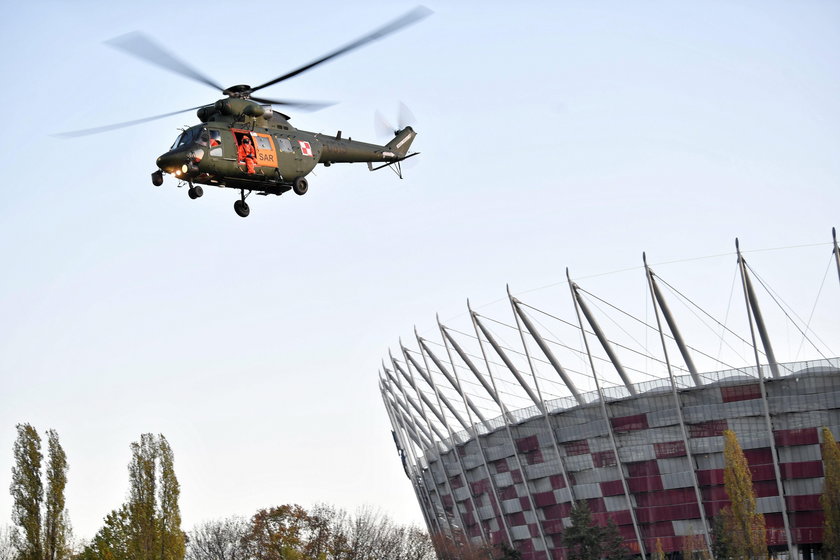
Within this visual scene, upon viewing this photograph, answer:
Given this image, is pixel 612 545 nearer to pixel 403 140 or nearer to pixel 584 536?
pixel 584 536

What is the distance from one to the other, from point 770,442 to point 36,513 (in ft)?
152

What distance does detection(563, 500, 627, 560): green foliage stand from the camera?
70438 mm

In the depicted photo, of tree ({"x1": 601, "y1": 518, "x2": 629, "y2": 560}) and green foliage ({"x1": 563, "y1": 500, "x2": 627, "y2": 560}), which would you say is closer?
green foliage ({"x1": 563, "y1": 500, "x2": 627, "y2": 560})

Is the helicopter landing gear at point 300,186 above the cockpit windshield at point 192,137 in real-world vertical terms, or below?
below

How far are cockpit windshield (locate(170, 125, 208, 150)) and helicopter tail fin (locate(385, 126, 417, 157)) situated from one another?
1718 cm

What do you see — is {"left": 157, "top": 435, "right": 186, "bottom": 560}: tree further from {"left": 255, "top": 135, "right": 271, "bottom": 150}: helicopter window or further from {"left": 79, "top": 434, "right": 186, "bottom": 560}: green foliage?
{"left": 255, "top": 135, "right": 271, "bottom": 150}: helicopter window

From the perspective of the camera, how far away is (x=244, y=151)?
45500 mm

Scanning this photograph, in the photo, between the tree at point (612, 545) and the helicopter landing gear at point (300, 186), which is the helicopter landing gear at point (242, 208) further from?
the tree at point (612, 545)

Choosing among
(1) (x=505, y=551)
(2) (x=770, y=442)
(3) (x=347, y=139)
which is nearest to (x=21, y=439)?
(3) (x=347, y=139)

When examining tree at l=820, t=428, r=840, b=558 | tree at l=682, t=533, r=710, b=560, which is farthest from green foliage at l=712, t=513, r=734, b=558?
tree at l=820, t=428, r=840, b=558

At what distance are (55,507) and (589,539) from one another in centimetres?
3335

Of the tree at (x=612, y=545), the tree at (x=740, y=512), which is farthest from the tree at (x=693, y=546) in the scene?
the tree at (x=612, y=545)

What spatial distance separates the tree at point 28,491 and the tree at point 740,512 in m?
41.2

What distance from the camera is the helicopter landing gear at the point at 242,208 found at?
47719mm
